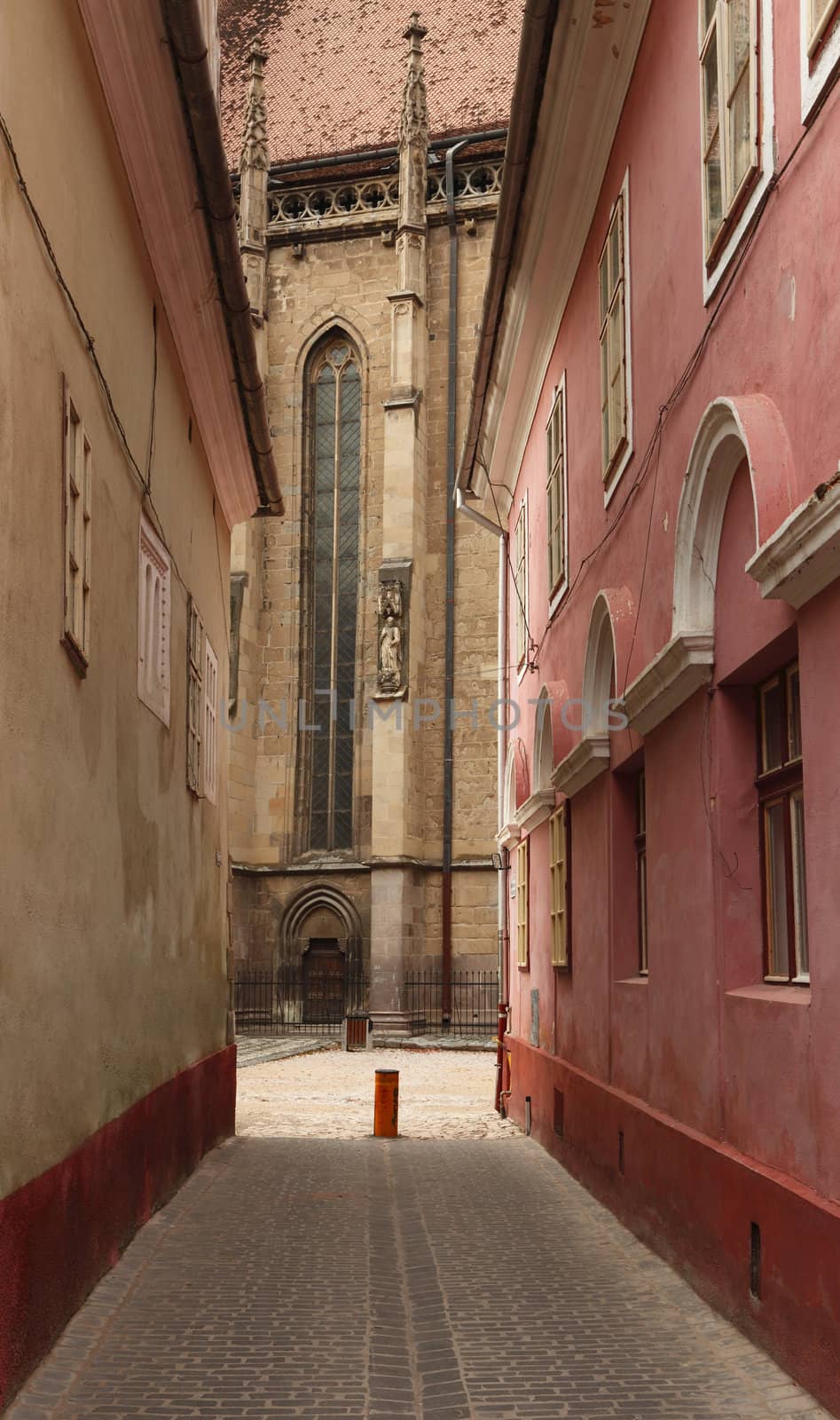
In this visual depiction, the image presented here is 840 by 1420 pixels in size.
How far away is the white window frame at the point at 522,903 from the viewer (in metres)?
15.5

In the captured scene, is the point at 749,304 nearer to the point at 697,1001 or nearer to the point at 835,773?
the point at 835,773

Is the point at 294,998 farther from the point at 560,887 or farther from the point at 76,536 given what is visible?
the point at 76,536

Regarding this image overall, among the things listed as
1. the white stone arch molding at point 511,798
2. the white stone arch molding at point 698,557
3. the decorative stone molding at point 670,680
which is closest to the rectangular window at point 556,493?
the white stone arch molding at point 511,798

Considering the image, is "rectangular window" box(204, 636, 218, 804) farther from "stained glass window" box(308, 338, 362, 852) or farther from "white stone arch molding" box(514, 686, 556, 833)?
"stained glass window" box(308, 338, 362, 852)

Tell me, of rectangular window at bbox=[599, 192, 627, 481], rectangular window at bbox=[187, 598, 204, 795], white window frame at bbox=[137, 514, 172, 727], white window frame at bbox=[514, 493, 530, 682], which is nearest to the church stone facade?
white window frame at bbox=[514, 493, 530, 682]

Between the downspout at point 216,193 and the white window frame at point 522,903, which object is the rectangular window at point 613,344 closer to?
the downspout at point 216,193

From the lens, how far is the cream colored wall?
5434mm

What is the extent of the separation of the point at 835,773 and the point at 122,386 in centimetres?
466

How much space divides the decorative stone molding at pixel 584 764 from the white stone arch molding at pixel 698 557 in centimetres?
246

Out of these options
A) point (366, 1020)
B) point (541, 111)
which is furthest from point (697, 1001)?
point (366, 1020)

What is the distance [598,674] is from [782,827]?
15.3ft

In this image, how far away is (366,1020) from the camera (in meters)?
28.6

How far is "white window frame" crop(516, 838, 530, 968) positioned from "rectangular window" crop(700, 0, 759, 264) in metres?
9.16

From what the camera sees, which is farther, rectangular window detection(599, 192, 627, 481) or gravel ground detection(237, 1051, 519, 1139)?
gravel ground detection(237, 1051, 519, 1139)
